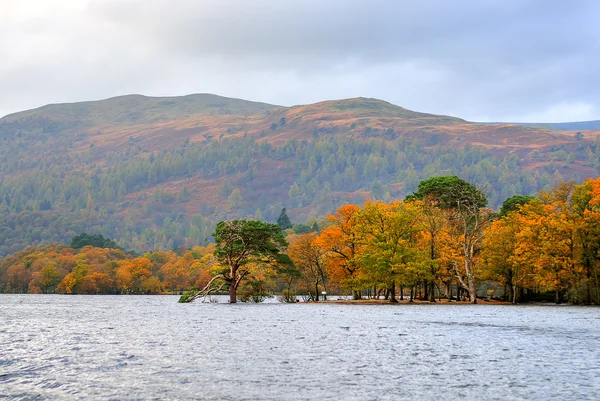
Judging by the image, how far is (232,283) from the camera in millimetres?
113938

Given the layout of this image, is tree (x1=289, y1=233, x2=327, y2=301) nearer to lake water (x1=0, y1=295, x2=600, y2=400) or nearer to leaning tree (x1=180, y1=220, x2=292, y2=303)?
leaning tree (x1=180, y1=220, x2=292, y2=303)

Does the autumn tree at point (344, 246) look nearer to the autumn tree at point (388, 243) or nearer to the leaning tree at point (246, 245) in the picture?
the autumn tree at point (388, 243)

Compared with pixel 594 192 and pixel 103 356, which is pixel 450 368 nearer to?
pixel 103 356

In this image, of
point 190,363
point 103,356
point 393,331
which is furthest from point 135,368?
point 393,331

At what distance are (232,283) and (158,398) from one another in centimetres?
8904

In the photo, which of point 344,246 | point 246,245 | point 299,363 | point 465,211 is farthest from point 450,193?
point 299,363

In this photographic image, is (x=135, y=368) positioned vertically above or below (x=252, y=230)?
below

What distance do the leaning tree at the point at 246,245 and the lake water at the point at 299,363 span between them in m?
52.0

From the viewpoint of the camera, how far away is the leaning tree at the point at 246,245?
360ft

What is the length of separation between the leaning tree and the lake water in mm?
51988

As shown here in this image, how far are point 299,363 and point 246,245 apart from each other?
2998 inches

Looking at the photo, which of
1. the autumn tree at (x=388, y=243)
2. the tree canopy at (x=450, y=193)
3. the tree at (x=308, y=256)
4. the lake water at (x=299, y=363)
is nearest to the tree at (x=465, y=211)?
the tree canopy at (x=450, y=193)

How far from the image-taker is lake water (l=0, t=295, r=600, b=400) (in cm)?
2680

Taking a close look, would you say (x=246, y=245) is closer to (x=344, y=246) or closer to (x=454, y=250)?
(x=344, y=246)
